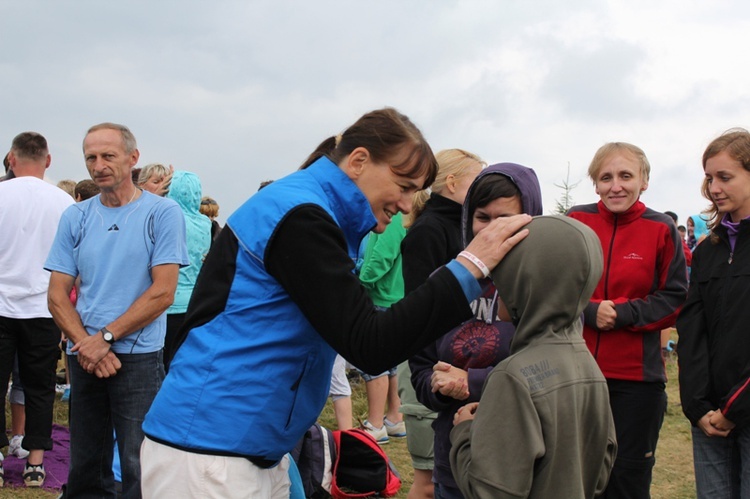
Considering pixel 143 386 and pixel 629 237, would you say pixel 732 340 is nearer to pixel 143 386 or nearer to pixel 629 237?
pixel 629 237

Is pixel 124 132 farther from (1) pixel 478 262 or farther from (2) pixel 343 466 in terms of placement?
(1) pixel 478 262

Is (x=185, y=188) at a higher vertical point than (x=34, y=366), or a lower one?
higher

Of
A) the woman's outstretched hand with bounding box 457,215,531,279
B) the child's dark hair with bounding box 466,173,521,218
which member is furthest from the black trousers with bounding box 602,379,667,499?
the woman's outstretched hand with bounding box 457,215,531,279

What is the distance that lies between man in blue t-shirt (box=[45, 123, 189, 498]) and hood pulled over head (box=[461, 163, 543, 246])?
6.69 feet

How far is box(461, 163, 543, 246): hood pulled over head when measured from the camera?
275 centimetres

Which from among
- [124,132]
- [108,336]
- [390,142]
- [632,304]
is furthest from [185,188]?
[390,142]

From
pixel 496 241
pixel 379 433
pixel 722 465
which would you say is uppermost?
pixel 496 241

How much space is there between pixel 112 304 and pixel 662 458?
5031mm

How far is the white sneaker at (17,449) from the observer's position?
595cm

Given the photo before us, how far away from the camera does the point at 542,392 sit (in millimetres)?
2070

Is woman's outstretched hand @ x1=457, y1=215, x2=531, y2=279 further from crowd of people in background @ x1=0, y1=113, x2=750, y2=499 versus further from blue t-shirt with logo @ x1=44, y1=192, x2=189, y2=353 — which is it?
blue t-shirt with logo @ x1=44, y1=192, x2=189, y2=353

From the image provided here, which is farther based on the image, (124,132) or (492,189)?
(124,132)

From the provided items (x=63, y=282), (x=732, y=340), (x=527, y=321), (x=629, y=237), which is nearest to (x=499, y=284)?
(x=527, y=321)

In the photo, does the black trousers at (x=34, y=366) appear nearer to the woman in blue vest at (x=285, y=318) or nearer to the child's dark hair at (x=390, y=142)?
the woman in blue vest at (x=285, y=318)
